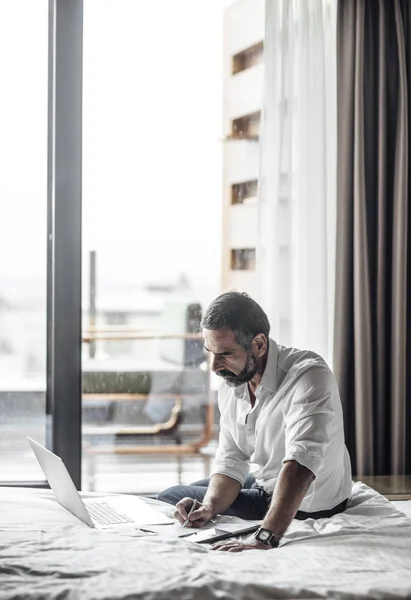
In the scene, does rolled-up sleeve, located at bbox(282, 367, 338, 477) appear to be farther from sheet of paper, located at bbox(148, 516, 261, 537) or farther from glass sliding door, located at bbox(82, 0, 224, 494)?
glass sliding door, located at bbox(82, 0, 224, 494)

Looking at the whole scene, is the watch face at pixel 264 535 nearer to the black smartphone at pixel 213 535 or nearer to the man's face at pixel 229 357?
the black smartphone at pixel 213 535

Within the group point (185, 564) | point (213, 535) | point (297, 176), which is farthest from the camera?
point (297, 176)

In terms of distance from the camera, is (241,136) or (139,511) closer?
(139,511)

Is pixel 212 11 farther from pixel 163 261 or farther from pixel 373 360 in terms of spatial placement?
pixel 373 360

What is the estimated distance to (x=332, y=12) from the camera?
3.59 m

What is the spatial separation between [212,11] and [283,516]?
2448mm

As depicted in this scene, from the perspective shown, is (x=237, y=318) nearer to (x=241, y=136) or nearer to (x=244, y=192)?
(x=244, y=192)

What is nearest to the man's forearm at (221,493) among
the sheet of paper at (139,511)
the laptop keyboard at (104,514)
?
the sheet of paper at (139,511)

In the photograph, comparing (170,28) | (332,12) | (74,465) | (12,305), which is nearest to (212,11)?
(170,28)

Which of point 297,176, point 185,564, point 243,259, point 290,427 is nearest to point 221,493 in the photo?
point 290,427

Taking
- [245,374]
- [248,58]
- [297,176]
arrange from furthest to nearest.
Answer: [248,58] < [297,176] < [245,374]

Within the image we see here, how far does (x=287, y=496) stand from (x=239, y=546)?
8.3 inches

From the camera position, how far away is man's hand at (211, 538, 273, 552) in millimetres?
1917

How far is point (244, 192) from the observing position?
12.1ft
